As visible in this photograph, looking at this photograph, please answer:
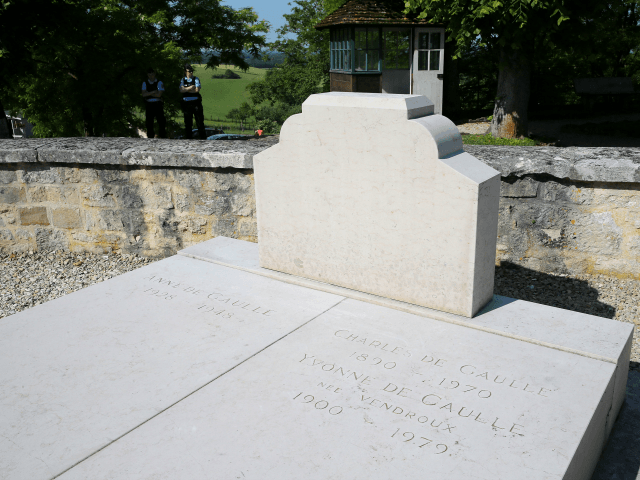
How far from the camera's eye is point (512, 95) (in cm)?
1293

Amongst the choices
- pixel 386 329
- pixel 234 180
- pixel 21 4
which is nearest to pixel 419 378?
pixel 386 329

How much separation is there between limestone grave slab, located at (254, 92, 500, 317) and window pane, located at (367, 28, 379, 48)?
15.1 m

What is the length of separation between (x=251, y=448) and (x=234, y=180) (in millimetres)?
2968

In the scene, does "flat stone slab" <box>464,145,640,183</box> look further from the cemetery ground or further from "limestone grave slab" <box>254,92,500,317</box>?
"limestone grave slab" <box>254,92,500,317</box>

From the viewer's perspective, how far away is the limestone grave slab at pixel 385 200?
292 cm

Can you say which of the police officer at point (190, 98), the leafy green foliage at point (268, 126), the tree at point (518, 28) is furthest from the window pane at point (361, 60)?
the leafy green foliage at point (268, 126)

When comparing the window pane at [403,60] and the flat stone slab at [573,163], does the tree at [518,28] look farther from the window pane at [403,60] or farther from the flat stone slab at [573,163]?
the flat stone slab at [573,163]

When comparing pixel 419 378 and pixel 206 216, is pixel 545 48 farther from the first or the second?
pixel 419 378

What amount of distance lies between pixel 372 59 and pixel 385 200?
15.7 metres

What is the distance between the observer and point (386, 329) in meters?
2.92

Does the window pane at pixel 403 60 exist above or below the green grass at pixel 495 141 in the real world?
above

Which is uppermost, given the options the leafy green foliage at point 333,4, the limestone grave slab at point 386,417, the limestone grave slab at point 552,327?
the leafy green foliage at point 333,4

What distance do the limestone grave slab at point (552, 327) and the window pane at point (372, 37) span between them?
15.5 metres

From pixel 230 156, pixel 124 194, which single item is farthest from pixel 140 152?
pixel 230 156
